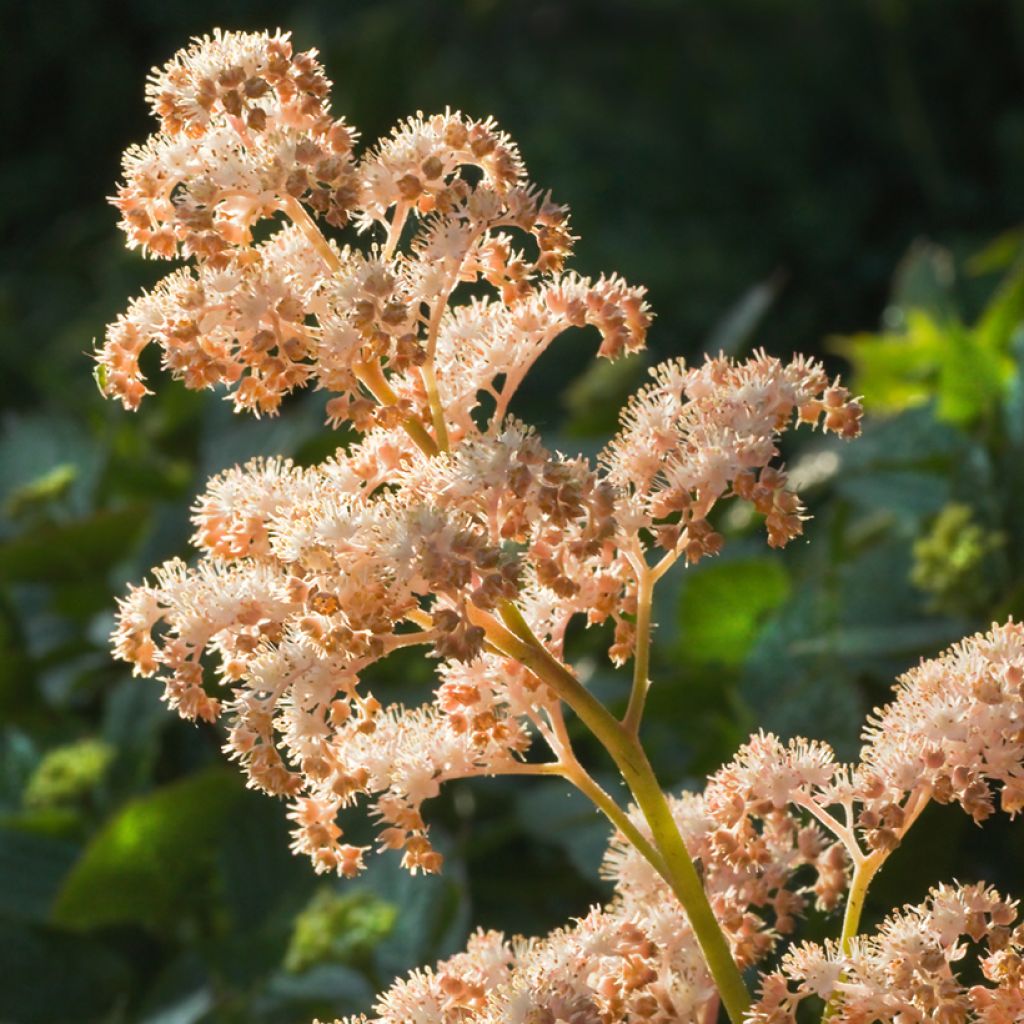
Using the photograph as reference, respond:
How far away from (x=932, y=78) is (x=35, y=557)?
328cm

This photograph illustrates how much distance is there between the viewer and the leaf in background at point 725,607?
1.40m

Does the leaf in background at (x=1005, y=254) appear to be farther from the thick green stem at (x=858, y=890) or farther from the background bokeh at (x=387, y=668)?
the thick green stem at (x=858, y=890)

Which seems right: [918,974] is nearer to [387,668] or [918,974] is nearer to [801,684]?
[801,684]

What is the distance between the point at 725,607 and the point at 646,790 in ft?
2.75

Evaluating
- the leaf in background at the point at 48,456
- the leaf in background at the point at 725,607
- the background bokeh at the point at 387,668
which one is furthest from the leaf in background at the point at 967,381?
the leaf in background at the point at 48,456

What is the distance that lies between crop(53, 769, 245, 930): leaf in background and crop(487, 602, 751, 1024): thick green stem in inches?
25.6

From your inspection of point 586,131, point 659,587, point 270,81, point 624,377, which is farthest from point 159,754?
point 586,131

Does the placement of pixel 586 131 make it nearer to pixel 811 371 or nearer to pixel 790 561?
pixel 790 561

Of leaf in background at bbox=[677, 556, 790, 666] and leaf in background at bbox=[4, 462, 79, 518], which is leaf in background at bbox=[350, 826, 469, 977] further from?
leaf in background at bbox=[4, 462, 79, 518]

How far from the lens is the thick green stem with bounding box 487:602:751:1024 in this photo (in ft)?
1.96

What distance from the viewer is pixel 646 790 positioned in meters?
0.61

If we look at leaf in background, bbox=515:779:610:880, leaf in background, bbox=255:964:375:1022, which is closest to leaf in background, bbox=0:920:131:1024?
leaf in background, bbox=255:964:375:1022

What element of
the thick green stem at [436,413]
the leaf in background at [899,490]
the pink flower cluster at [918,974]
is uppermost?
the leaf in background at [899,490]

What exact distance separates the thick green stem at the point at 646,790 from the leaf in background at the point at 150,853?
651 mm
